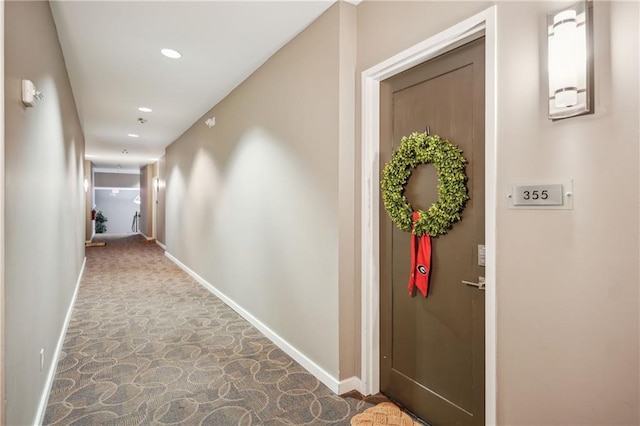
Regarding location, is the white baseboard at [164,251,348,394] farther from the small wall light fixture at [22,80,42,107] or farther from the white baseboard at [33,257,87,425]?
the small wall light fixture at [22,80,42,107]

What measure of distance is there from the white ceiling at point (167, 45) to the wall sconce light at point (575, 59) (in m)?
1.62

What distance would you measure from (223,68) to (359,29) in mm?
1726

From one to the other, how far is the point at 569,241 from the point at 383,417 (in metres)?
1.51

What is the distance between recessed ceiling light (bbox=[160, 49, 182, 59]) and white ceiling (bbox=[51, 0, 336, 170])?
2.3 inches

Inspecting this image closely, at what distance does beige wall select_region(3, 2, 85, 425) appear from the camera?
1538 mm

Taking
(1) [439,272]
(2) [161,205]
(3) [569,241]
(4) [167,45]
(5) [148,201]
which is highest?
(4) [167,45]

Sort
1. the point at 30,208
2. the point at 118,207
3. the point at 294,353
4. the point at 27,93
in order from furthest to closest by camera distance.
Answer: the point at 118,207 < the point at 294,353 < the point at 30,208 < the point at 27,93

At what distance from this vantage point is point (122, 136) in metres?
7.41

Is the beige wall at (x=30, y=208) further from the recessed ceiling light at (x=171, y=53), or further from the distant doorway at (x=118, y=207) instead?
the distant doorway at (x=118, y=207)

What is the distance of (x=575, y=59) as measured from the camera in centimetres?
131

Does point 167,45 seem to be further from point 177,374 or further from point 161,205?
point 161,205

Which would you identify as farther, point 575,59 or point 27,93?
point 27,93

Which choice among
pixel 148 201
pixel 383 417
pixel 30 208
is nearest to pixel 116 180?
pixel 148 201

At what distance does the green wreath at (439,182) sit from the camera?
73.9 inches
